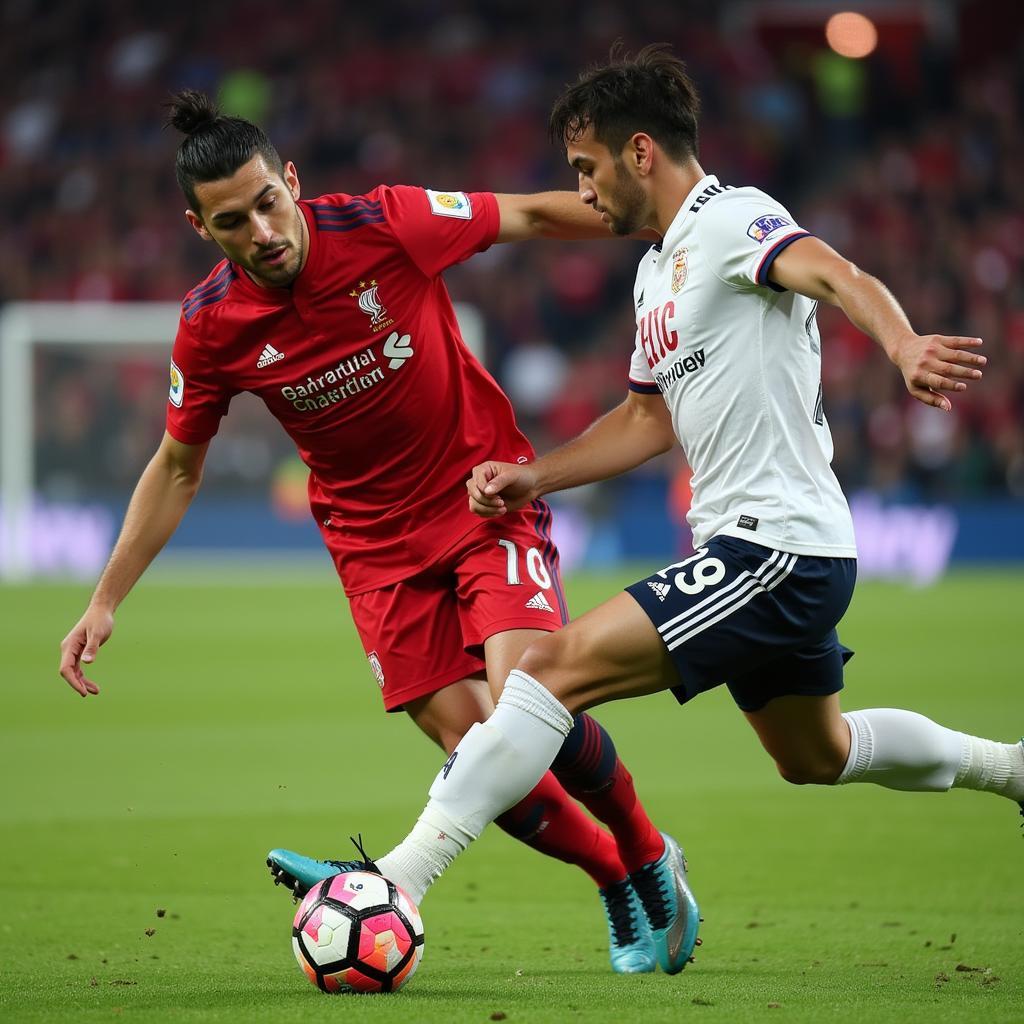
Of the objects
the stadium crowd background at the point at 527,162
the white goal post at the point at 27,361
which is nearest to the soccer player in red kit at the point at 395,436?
the stadium crowd background at the point at 527,162

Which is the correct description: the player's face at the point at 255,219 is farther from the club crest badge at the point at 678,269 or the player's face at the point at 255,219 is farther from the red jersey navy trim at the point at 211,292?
the club crest badge at the point at 678,269

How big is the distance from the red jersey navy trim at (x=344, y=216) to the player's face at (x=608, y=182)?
0.83m

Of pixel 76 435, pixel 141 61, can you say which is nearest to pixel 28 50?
pixel 141 61

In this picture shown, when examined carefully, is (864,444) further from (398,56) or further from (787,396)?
(787,396)

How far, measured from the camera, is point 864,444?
21.7 m

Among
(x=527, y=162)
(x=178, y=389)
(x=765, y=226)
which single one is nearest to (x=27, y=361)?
(x=527, y=162)

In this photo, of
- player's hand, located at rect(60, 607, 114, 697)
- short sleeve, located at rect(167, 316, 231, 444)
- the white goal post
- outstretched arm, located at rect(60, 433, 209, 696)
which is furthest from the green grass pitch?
the white goal post

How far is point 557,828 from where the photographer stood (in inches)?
197

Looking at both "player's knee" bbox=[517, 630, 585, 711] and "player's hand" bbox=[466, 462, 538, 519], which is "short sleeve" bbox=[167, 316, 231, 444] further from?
"player's knee" bbox=[517, 630, 585, 711]

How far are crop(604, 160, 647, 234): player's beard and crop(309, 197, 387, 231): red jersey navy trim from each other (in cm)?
90

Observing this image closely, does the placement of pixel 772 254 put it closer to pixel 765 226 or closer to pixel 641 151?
pixel 765 226

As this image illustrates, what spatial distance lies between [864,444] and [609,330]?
16.1 ft

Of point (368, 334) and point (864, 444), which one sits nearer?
point (368, 334)

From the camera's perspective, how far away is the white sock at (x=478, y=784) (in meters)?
4.13
